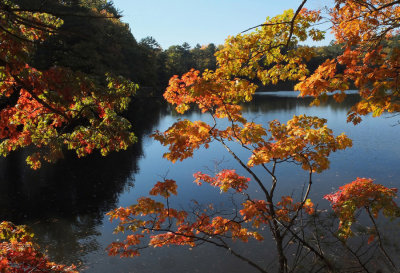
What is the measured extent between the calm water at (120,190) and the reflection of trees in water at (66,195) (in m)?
0.02

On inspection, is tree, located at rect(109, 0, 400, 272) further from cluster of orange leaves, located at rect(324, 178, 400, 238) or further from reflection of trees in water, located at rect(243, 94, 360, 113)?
reflection of trees in water, located at rect(243, 94, 360, 113)

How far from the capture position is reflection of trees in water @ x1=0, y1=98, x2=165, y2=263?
7.40 meters

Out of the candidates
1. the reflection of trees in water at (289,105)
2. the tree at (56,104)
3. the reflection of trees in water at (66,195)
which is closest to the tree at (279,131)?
the tree at (56,104)

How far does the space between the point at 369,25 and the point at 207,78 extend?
267cm

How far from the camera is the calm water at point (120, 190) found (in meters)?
6.37

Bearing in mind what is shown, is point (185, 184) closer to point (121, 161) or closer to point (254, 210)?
point (121, 161)

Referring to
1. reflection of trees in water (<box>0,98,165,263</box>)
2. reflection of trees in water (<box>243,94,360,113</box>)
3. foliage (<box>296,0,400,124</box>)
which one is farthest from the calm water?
reflection of trees in water (<box>243,94,360,113</box>)

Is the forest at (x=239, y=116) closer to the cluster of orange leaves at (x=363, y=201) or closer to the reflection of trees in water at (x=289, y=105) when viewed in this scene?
the cluster of orange leaves at (x=363, y=201)

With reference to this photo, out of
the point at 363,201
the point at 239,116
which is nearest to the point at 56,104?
the point at 239,116

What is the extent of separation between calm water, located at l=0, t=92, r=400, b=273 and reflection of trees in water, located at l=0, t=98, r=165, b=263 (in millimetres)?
25

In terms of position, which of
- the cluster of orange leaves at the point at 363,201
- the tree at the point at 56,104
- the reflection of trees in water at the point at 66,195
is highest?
the tree at the point at 56,104

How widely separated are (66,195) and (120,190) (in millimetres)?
1820

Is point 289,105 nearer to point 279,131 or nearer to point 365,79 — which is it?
point 279,131

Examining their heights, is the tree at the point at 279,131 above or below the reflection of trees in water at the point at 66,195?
above
